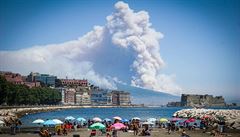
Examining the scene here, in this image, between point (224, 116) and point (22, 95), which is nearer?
point (224, 116)

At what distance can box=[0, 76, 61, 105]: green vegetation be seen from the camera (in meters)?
96.9

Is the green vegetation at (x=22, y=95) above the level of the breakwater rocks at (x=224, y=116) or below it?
above

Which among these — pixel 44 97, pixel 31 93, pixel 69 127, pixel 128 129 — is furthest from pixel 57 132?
pixel 44 97

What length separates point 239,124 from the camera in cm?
5406

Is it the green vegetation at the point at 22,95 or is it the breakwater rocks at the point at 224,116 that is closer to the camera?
the breakwater rocks at the point at 224,116

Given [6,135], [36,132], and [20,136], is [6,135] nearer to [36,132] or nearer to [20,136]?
[20,136]

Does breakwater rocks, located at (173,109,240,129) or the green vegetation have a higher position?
the green vegetation

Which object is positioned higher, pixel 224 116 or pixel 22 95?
pixel 22 95

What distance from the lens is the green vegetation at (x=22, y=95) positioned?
→ 96.9 metres

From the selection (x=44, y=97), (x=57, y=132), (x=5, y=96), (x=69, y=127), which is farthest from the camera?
(x=44, y=97)

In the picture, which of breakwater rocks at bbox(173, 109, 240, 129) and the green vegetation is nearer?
breakwater rocks at bbox(173, 109, 240, 129)

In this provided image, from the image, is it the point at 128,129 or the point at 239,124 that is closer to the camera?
the point at 128,129

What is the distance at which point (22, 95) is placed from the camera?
125m

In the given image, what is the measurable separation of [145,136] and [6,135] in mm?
12493
